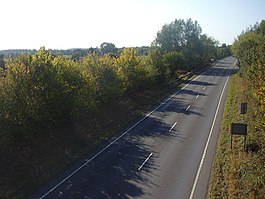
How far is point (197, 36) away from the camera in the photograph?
321ft

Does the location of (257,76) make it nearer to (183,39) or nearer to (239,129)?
(239,129)

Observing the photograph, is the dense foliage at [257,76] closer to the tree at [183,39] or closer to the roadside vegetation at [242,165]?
the roadside vegetation at [242,165]

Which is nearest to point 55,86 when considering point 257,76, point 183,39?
point 257,76

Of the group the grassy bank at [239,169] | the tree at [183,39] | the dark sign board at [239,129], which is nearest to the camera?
the grassy bank at [239,169]

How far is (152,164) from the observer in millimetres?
21516

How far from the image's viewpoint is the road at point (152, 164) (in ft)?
58.2

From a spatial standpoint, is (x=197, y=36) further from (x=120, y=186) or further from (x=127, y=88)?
(x=120, y=186)

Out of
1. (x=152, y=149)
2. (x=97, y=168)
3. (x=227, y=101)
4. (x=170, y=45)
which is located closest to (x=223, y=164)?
(x=152, y=149)

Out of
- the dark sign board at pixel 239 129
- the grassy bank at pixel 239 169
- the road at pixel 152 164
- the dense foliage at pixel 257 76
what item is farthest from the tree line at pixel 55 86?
the dense foliage at pixel 257 76

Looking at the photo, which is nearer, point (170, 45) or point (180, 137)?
point (180, 137)

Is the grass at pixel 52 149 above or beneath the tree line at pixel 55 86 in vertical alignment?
beneath

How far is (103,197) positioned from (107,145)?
8.57m

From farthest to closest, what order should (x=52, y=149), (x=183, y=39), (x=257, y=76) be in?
(x=183, y=39) → (x=257, y=76) → (x=52, y=149)

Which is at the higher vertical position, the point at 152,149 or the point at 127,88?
the point at 127,88
